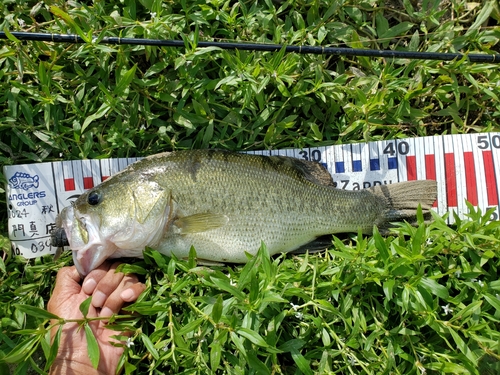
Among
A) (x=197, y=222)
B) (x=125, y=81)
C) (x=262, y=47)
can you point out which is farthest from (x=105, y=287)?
(x=262, y=47)

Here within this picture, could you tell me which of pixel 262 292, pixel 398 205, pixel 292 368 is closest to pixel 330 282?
pixel 262 292

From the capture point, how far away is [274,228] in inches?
119

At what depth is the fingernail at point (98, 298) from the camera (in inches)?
113

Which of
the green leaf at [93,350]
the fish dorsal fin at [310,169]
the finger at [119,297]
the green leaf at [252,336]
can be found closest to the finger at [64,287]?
the finger at [119,297]

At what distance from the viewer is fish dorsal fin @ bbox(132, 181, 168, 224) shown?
111 inches

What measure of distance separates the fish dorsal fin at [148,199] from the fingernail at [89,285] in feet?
2.07

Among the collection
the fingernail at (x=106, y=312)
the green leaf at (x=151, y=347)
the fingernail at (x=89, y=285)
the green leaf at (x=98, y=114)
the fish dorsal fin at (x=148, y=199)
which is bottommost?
the green leaf at (x=151, y=347)

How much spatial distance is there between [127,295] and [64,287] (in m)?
0.53

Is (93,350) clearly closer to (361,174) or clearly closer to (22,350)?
(22,350)

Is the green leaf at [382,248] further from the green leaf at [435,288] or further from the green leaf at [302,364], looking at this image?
the green leaf at [302,364]

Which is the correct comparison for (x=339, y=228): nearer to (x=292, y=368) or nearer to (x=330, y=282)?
(x=330, y=282)

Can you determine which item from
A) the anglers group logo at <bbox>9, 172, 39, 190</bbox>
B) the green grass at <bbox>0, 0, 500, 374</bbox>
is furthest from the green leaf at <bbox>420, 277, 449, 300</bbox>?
the anglers group logo at <bbox>9, 172, 39, 190</bbox>

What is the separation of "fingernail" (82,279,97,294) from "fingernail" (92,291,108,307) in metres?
0.08

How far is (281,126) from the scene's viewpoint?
3.39 metres
